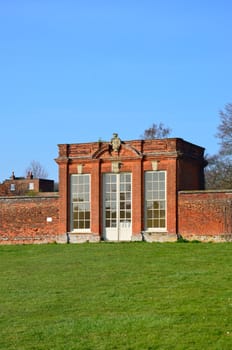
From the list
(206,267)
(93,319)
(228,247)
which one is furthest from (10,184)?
(93,319)

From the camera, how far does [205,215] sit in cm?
3231

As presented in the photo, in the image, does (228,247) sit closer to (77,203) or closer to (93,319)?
→ (77,203)

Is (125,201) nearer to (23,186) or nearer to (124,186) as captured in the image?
(124,186)

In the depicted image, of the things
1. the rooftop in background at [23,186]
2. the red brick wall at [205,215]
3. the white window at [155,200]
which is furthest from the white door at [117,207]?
the rooftop in background at [23,186]

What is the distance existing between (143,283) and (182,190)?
16.5 metres

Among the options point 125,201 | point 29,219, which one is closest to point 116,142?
point 125,201

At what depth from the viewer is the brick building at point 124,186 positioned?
33.4 metres

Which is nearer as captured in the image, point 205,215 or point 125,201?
point 205,215

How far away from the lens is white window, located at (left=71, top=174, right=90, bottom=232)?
115 ft

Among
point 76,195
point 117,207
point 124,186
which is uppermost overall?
point 124,186

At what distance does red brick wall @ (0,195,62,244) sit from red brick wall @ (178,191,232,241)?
6917 mm

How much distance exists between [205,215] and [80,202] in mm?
6743

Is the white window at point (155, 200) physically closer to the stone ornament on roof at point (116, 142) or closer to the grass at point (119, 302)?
the stone ornament on roof at point (116, 142)

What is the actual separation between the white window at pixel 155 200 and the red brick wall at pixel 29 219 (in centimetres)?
501
